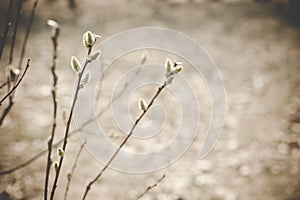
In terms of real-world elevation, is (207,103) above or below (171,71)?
above

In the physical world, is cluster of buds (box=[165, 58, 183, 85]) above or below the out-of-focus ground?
below

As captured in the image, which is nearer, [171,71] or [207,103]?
[171,71]

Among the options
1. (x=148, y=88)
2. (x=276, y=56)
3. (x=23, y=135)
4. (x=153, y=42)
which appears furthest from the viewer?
(x=153, y=42)

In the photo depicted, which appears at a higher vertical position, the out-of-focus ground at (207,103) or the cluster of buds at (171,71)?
the out-of-focus ground at (207,103)

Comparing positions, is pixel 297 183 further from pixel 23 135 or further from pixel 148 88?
pixel 23 135

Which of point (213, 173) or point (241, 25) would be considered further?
point (241, 25)

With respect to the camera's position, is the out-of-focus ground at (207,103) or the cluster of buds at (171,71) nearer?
the cluster of buds at (171,71)

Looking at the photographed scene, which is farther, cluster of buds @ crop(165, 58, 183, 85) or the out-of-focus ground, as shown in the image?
the out-of-focus ground

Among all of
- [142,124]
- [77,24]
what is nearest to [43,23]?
[77,24]
